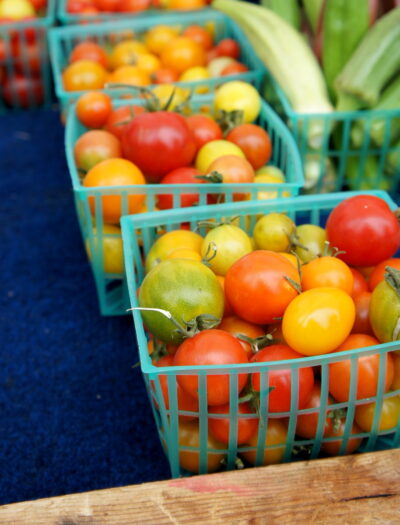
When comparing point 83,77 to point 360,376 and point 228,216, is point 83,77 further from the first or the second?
point 360,376

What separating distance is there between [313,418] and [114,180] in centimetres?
63

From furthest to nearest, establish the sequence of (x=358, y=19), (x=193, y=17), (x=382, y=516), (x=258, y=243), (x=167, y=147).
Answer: (x=193, y=17) → (x=358, y=19) → (x=167, y=147) → (x=258, y=243) → (x=382, y=516)

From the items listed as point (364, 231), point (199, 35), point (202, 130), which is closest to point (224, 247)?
point (364, 231)

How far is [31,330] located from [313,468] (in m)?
0.85

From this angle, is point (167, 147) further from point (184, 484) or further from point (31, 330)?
point (184, 484)

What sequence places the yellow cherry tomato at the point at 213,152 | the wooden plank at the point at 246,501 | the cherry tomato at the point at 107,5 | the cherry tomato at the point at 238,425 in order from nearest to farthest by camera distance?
the wooden plank at the point at 246,501 < the cherry tomato at the point at 238,425 < the yellow cherry tomato at the point at 213,152 < the cherry tomato at the point at 107,5

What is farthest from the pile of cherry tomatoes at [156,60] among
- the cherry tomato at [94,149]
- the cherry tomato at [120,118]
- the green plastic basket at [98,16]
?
the cherry tomato at [94,149]

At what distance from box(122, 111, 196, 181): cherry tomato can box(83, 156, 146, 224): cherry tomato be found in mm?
38

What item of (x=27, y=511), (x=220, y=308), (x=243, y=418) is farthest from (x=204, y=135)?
(x=27, y=511)

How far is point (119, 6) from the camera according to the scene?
2.33 m

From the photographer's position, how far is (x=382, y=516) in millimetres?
656

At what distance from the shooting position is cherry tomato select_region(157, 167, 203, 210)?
3.90ft

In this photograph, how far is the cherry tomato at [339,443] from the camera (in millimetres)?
808

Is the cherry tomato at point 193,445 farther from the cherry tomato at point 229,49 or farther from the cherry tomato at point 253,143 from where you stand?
the cherry tomato at point 229,49
